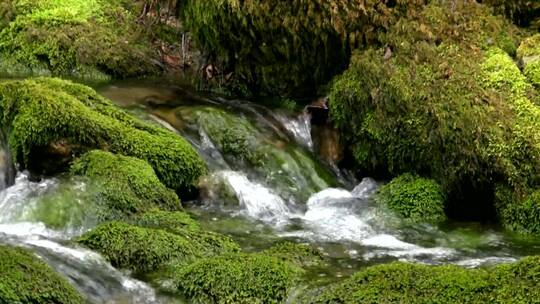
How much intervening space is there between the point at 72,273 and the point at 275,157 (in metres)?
3.97

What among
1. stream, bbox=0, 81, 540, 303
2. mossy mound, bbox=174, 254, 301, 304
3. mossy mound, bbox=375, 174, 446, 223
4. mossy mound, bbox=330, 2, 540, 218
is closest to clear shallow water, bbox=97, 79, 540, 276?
stream, bbox=0, 81, 540, 303

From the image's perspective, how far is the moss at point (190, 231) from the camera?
6.06 m

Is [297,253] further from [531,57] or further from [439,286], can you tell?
[531,57]

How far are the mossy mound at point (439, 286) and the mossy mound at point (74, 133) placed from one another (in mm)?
3164

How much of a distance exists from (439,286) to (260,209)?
3287mm

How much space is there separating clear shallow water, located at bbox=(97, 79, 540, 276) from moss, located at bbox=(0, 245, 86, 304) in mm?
2096

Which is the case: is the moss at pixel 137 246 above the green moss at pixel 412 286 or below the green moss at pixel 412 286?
below

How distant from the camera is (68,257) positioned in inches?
214

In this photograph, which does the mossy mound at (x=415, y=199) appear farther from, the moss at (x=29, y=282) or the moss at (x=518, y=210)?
the moss at (x=29, y=282)

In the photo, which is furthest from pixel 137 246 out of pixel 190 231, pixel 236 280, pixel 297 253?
pixel 297 253

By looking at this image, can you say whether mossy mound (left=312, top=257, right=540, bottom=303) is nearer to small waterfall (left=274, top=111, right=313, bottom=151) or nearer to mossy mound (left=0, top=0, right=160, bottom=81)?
small waterfall (left=274, top=111, right=313, bottom=151)

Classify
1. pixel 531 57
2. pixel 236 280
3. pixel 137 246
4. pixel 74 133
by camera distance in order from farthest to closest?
pixel 531 57 < pixel 74 133 < pixel 137 246 < pixel 236 280

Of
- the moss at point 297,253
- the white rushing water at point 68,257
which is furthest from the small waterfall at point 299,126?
the white rushing water at point 68,257

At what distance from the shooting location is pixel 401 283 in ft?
16.1
